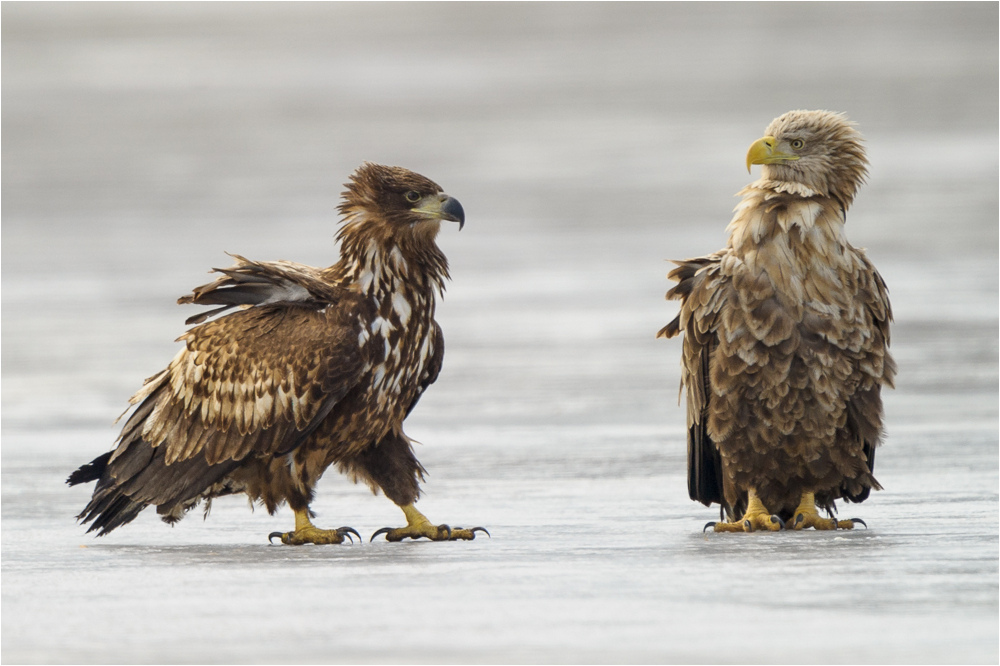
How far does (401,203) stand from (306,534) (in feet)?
5.09

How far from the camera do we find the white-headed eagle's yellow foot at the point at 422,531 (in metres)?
7.34

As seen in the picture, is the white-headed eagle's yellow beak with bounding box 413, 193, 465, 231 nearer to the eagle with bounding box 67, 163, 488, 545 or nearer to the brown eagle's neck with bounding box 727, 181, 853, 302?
the eagle with bounding box 67, 163, 488, 545

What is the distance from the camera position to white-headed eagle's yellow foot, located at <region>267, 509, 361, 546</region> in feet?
23.9

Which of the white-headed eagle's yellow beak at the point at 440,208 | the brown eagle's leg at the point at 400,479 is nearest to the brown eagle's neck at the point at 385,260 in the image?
the white-headed eagle's yellow beak at the point at 440,208

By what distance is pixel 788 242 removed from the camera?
746 cm

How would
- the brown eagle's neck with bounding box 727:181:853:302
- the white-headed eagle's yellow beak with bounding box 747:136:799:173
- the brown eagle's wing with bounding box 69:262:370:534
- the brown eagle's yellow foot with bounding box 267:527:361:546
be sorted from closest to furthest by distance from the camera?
the brown eagle's wing with bounding box 69:262:370:534 < the brown eagle's yellow foot with bounding box 267:527:361:546 < the brown eagle's neck with bounding box 727:181:853:302 < the white-headed eagle's yellow beak with bounding box 747:136:799:173

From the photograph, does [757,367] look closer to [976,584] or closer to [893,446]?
[976,584]

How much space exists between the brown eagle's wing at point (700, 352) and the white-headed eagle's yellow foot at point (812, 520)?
0.35m

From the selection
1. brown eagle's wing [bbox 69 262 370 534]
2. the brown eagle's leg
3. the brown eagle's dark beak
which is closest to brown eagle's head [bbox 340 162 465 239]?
the brown eagle's dark beak

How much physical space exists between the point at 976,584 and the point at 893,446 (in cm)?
397

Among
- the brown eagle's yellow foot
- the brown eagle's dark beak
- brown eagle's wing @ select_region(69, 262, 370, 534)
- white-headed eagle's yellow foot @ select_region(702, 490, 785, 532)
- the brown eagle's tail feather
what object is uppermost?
the brown eagle's dark beak

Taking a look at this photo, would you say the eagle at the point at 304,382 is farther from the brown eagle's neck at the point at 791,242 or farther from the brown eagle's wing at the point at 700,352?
the brown eagle's neck at the point at 791,242

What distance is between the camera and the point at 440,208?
7480mm

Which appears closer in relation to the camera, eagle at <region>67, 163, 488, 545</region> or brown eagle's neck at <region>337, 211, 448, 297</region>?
eagle at <region>67, 163, 488, 545</region>
